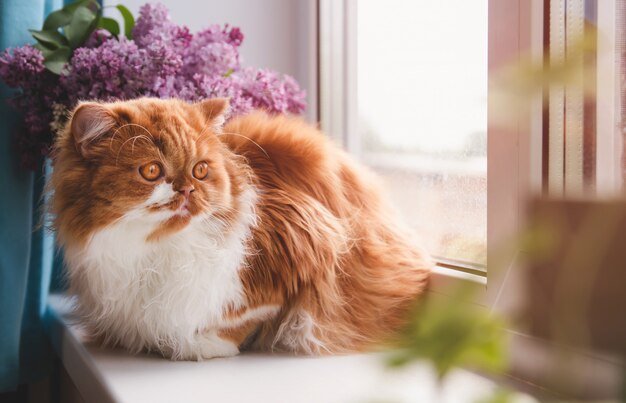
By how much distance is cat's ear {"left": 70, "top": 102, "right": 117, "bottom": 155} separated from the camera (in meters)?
0.81

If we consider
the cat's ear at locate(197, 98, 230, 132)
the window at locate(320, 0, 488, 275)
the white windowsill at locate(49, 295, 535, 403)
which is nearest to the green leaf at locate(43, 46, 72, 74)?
the cat's ear at locate(197, 98, 230, 132)

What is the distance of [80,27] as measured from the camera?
120cm

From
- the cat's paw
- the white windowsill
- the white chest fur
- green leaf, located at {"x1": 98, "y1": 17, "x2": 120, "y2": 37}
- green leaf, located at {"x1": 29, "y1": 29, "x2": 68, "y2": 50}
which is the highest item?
green leaf, located at {"x1": 98, "y1": 17, "x2": 120, "y2": 37}

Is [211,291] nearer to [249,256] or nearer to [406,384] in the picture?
[249,256]

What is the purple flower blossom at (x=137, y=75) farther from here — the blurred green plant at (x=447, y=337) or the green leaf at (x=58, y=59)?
the blurred green plant at (x=447, y=337)

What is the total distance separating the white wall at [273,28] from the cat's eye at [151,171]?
78 cm

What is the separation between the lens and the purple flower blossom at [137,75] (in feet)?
3.57

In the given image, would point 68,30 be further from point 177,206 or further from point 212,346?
point 212,346

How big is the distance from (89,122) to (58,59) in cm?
38

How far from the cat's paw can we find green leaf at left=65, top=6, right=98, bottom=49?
0.63m

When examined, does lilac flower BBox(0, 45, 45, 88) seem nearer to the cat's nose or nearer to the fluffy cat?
the fluffy cat

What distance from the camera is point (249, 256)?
0.90m

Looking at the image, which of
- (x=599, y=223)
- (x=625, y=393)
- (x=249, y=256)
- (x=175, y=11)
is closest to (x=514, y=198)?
(x=249, y=256)

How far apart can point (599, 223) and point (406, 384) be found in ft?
1.45
